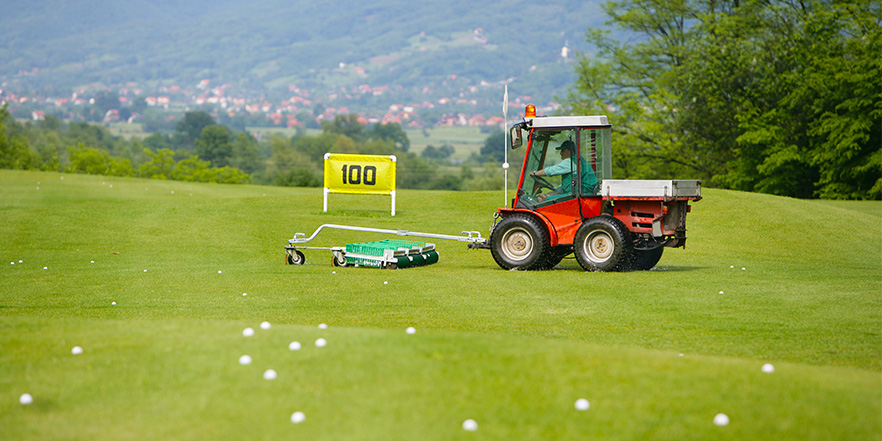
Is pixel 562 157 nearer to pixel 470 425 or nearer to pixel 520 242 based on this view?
pixel 520 242

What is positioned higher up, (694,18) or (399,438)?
(694,18)

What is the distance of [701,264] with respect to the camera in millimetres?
14281

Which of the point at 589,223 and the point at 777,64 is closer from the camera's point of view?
the point at 589,223

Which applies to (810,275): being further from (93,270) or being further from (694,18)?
(694,18)

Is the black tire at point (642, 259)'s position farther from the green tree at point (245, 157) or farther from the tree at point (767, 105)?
the green tree at point (245, 157)

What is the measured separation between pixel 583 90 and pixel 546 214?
46018 millimetres

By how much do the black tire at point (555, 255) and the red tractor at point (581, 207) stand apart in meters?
0.03

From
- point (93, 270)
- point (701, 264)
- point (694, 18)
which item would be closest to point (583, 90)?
point (694, 18)

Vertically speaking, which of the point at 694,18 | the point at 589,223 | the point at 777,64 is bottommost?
the point at 589,223

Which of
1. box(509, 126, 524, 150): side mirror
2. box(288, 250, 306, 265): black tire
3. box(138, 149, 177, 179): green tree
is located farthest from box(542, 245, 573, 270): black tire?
box(138, 149, 177, 179): green tree

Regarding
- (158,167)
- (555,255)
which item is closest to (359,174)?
(555,255)

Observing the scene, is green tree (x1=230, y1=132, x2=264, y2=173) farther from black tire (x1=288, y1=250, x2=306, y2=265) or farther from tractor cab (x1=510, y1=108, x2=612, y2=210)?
tractor cab (x1=510, y1=108, x2=612, y2=210)

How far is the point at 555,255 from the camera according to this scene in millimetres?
13320

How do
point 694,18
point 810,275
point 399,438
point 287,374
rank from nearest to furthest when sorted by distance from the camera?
point 399,438, point 287,374, point 810,275, point 694,18
